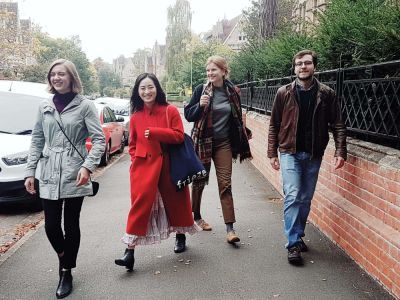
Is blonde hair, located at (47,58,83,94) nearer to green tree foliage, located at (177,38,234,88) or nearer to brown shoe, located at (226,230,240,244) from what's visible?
brown shoe, located at (226,230,240,244)

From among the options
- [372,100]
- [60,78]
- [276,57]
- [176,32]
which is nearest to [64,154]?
[60,78]

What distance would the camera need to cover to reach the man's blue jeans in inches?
177

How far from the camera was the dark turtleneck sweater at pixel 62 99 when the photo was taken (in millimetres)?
3838

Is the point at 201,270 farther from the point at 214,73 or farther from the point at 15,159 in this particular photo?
the point at 15,159

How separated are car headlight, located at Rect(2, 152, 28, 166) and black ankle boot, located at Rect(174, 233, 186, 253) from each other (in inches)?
115

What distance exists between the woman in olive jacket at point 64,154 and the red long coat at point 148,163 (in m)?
0.53

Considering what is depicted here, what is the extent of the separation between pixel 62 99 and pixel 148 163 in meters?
0.93

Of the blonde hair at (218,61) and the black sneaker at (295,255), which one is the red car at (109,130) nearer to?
the blonde hair at (218,61)

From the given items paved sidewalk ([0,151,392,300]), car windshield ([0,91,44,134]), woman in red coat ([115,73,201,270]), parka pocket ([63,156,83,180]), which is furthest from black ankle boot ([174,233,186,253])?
car windshield ([0,91,44,134])

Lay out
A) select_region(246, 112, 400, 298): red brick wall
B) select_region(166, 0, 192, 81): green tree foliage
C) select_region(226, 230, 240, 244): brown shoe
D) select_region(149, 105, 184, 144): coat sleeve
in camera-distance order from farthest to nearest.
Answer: select_region(166, 0, 192, 81): green tree foliage, select_region(226, 230, 240, 244): brown shoe, select_region(149, 105, 184, 144): coat sleeve, select_region(246, 112, 400, 298): red brick wall

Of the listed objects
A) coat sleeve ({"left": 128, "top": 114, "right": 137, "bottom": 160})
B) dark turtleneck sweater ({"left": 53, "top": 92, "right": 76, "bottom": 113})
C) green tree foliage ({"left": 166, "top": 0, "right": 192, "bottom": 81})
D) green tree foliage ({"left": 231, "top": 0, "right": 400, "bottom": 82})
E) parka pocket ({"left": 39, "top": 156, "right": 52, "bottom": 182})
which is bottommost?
parka pocket ({"left": 39, "top": 156, "right": 52, "bottom": 182})

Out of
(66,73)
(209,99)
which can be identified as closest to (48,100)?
(66,73)

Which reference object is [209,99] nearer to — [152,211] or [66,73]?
[152,211]

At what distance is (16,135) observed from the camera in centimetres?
732
